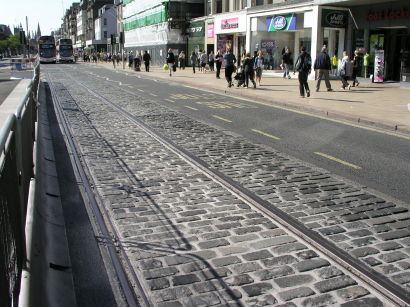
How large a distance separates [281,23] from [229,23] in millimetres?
9095

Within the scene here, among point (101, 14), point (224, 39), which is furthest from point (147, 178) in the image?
point (101, 14)

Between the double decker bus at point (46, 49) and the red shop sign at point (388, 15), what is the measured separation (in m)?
55.7

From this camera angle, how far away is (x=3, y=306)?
2430 millimetres

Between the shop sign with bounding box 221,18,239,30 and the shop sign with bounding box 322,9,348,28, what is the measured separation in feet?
41.9

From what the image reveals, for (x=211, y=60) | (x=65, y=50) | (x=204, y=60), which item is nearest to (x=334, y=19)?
(x=211, y=60)

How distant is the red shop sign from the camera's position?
23.1 meters

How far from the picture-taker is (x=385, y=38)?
25.1 metres

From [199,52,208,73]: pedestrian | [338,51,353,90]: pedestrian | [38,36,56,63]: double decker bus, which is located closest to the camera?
[338,51,353,90]: pedestrian

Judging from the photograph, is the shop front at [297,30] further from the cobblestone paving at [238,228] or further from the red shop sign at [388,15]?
the cobblestone paving at [238,228]

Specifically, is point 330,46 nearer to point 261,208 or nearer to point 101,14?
point 261,208

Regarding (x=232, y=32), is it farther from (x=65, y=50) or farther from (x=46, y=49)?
(x=65, y=50)

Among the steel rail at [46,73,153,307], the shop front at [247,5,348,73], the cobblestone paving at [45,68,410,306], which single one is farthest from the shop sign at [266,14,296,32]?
the steel rail at [46,73,153,307]

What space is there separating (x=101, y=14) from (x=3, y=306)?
4562 inches

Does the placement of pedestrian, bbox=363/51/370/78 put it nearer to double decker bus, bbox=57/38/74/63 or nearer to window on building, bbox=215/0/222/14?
window on building, bbox=215/0/222/14
